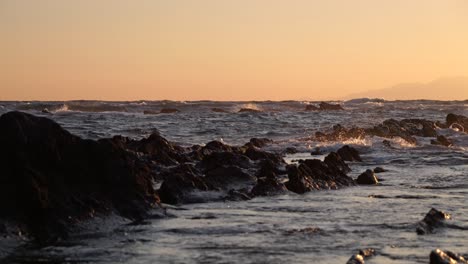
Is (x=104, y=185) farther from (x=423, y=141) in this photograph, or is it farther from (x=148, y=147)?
(x=423, y=141)

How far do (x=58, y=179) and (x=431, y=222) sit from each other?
4570 mm

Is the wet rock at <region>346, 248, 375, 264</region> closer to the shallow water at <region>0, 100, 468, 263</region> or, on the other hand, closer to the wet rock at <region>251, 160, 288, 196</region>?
the shallow water at <region>0, 100, 468, 263</region>

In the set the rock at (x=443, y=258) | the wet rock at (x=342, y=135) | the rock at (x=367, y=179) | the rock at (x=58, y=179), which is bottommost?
the wet rock at (x=342, y=135)

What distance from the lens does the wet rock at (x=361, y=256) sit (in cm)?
706

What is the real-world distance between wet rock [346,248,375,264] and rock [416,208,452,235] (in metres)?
1.34

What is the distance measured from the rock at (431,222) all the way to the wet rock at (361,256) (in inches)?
52.8

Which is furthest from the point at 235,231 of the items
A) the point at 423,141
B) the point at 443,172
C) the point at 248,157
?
the point at 423,141

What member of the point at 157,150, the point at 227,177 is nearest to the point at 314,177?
the point at 227,177

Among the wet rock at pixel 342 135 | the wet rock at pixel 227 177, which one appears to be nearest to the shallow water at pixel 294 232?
the wet rock at pixel 227 177

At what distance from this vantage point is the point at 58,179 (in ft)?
29.1

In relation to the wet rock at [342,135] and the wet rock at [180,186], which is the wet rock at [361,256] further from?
the wet rock at [342,135]

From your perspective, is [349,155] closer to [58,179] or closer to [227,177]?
[227,177]

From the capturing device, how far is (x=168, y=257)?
24.1 feet

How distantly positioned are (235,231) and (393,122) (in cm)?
2741
